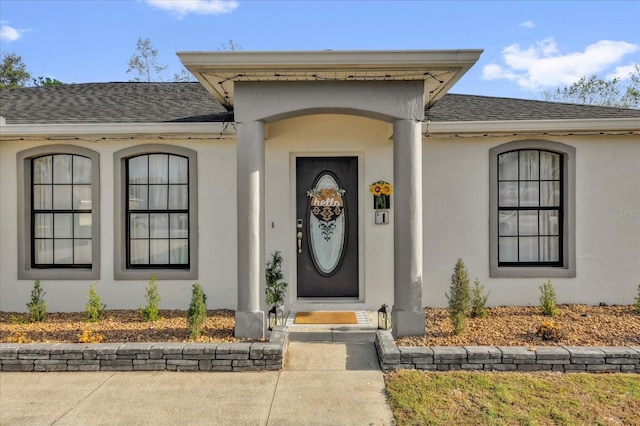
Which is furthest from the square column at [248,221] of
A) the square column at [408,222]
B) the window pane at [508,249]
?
the window pane at [508,249]

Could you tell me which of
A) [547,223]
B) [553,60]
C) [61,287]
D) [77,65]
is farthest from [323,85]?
[553,60]

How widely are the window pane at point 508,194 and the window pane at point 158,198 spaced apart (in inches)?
220

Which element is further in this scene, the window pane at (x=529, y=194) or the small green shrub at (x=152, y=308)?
the window pane at (x=529, y=194)

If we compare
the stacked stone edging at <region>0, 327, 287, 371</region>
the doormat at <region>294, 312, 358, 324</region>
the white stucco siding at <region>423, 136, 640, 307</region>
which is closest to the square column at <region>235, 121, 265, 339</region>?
the stacked stone edging at <region>0, 327, 287, 371</region>

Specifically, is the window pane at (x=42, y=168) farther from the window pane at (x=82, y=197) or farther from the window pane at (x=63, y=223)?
the window pane at (x=63, y=223)

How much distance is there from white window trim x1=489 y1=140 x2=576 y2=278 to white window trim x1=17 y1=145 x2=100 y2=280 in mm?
6383

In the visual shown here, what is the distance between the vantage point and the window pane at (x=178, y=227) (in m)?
7.67

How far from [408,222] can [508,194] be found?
109 inches

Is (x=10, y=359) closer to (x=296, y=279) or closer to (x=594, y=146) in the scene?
(x=296, y=279)

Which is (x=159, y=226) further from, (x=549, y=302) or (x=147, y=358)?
(x=549, y=302)

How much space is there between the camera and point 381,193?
24.2ft

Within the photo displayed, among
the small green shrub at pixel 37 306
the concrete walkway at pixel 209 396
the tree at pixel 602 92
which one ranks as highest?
the tree at pixel 602 92

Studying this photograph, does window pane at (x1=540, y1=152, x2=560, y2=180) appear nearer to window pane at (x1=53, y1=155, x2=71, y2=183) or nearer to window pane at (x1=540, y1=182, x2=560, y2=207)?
window pane at (x1=540, y1=182, x2=560, y2=207)

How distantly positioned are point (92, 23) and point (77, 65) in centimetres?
386
